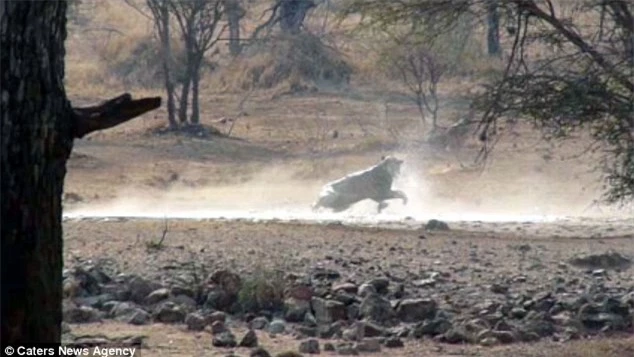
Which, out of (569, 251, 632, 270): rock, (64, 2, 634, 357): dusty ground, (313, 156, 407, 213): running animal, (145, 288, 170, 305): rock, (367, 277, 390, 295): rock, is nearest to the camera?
(145, 288, 170, 305): rock

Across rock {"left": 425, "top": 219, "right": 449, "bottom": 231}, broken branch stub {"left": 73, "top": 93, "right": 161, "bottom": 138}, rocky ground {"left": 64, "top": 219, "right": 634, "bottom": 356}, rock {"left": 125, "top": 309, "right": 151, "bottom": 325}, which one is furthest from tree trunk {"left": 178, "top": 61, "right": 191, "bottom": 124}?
broken branch stub {"left": 73, "top": 93, "right": 161, "bottom": 138}

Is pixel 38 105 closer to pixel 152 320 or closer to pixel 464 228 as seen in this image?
pixel 152 320

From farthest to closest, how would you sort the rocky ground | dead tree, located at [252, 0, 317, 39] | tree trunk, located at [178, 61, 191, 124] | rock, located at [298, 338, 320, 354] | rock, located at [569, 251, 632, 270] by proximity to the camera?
dead tree, located at [252, 0, 317, 39] < tree trunk, located at [178, 61, 191, 124] < rock, located at [569, 251, 632, 270] < the rocky ground < rock, located at [298, 338, 320, 354]

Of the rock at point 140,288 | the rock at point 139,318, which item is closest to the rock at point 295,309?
the rock at point 139,318

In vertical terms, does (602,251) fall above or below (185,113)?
below

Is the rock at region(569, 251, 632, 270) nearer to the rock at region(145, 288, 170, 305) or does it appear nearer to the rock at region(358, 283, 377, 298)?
the rock at region(358, 283, 377, 298)

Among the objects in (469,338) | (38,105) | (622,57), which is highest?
(622,57)

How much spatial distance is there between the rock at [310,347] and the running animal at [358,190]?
10.1m

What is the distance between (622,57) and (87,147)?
47.2 ft

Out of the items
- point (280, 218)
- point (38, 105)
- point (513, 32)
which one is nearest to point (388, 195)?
point (280, 218)

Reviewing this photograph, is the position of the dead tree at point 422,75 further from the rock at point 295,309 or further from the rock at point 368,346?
the rock at point 368,346

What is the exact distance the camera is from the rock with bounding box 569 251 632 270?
15055mm

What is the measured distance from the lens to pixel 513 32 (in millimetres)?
12578

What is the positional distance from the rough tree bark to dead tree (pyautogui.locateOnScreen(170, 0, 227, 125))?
838 inches
